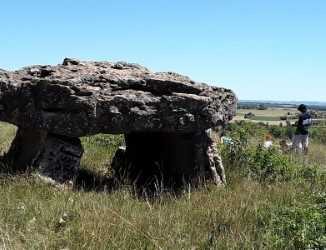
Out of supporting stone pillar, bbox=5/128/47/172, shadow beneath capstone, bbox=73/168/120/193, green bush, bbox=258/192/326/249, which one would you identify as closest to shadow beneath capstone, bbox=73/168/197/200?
shadow beneath capstone, bbox=73/168/120/193

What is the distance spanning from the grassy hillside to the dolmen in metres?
0.58

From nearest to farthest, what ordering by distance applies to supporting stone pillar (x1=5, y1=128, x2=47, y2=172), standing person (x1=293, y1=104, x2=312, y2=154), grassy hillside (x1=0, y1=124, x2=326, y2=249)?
grassy hillside (x1=0, y1=124, x2=326, y2=249), supporting stone pillar (x1=5, y1=128, x2=47, y2=172), standing person (x1=293, y1=104, x2=312, y2=154)

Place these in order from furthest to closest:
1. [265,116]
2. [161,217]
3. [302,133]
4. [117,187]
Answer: [265,116] < [302,133] < [117,187] < [161,217]

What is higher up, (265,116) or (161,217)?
(161,217)

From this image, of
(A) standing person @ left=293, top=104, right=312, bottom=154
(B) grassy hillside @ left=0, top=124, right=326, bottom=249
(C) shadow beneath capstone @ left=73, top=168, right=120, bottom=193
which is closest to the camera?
(B) grassy hillside @ left=0, top=124, right=326, bottom=249

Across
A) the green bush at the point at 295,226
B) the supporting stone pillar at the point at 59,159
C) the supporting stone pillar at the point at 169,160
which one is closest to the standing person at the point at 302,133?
the supporting stone pillar at the point at 169,160

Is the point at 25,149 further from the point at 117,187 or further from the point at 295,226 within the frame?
the point at 295,226

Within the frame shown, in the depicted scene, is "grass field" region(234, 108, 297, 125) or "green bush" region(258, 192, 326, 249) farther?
"grass field" region(234, 108, 297, 125)

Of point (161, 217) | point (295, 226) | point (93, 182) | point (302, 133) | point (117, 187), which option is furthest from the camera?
point (302, 133)

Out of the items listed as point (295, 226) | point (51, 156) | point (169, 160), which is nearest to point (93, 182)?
point (51, 156)

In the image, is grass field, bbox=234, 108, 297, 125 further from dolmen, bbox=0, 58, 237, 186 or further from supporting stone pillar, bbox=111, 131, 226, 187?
dolmen, bbox=0, 58, 237, 186

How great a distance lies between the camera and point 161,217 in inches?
252

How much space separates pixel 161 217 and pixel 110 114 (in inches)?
87.6

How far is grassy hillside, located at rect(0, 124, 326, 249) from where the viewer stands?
17.8 ft
